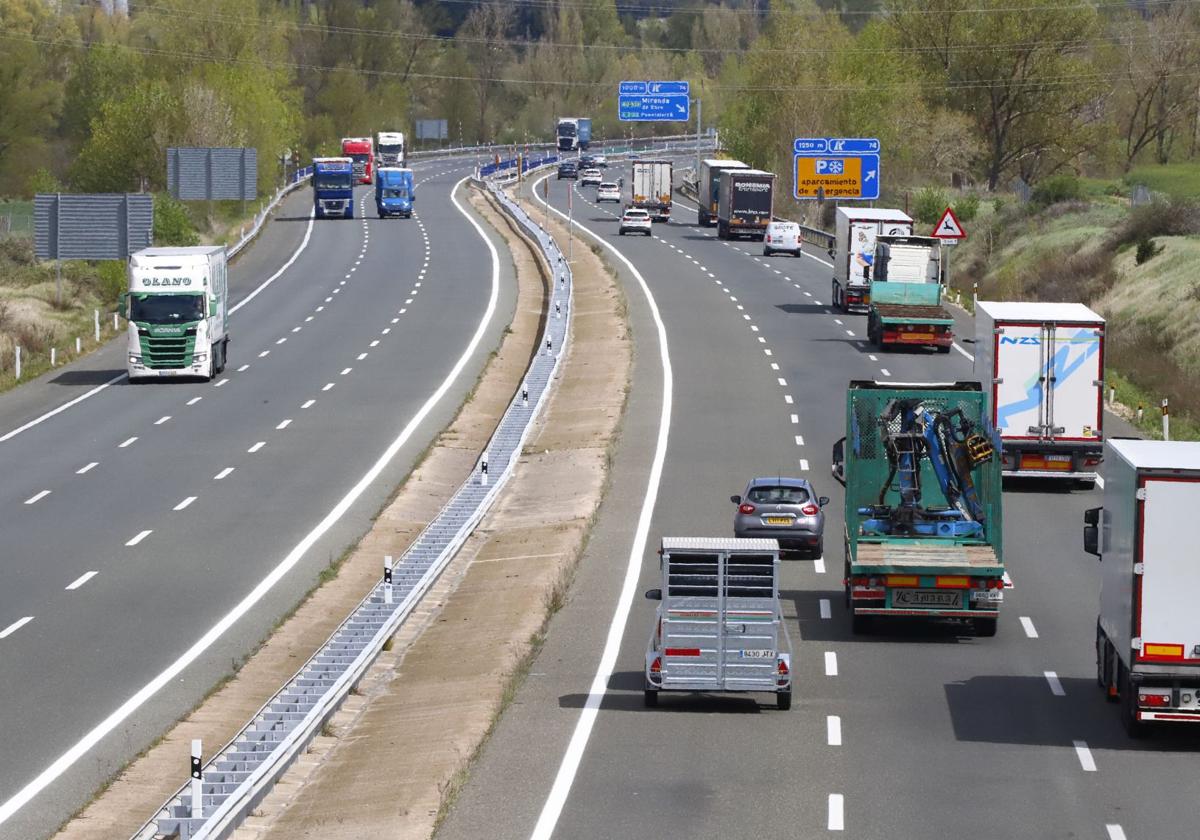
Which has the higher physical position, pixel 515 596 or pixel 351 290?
pixel 351 290

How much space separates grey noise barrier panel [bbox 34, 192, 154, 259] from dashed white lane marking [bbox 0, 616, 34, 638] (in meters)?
43.6

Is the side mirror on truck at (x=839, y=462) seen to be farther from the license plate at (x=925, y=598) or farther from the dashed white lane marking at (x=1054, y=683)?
the dashed white lane marking at (x=1054, y=683)

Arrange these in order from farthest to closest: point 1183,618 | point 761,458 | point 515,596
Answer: point 761,458 → point 515,596 → point 1183,618

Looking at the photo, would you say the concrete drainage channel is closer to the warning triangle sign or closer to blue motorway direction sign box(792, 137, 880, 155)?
the warning triangle sign

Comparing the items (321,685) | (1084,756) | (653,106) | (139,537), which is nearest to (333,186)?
(653,106)

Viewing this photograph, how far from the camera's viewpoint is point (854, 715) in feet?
72.2

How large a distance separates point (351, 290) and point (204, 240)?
22.3 m

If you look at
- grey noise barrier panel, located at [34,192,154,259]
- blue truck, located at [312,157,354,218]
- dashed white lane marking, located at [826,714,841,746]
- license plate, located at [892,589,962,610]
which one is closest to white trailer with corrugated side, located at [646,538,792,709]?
dashed white lane marking, located at [826,714,841,746]

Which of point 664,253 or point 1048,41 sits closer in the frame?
point 664,253

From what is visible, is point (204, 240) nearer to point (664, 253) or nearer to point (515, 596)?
point (664, 253)

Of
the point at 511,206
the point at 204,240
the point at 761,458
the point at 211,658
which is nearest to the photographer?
the point at 211,658

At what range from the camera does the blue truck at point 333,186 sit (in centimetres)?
10681

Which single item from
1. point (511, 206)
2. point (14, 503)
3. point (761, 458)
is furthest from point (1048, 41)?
point (14, 503)

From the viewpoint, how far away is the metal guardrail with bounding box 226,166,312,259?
91625 millimetres
